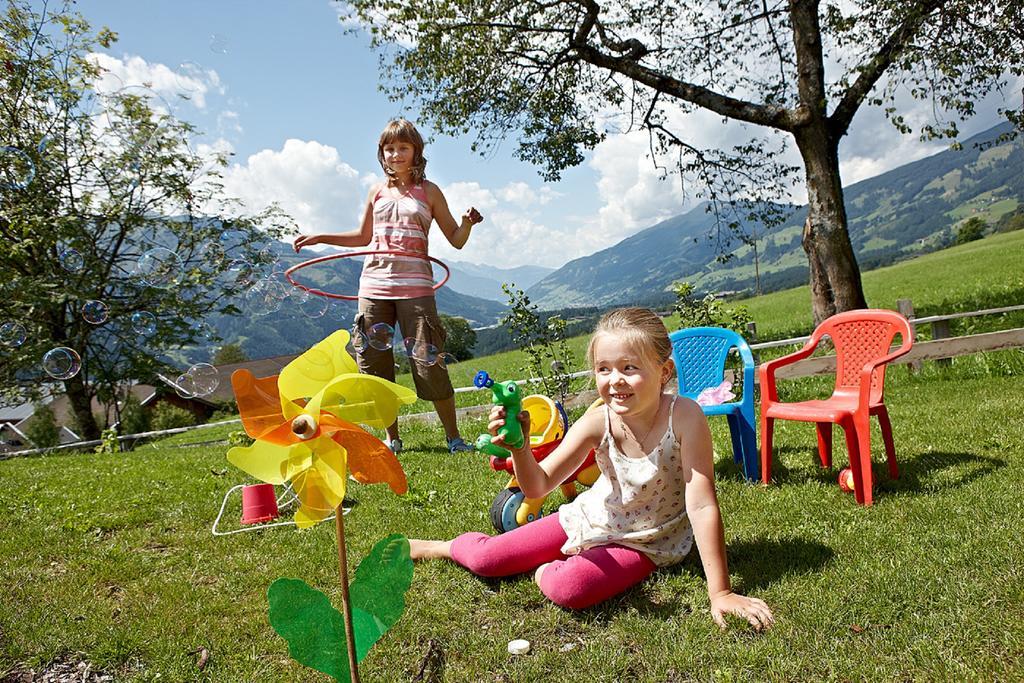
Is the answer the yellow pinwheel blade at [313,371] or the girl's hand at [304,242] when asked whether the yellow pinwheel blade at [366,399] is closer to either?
the yellow pinwheel blade at [313,371]

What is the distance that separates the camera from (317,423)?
1.74 m

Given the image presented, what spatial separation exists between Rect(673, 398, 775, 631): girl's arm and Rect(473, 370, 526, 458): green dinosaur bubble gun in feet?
2.52

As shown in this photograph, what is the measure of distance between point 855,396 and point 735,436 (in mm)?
807

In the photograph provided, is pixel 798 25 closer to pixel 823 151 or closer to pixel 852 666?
pixel 823 151

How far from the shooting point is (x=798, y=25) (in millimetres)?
9766

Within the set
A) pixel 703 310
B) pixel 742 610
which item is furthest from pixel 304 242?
pixel 703 310

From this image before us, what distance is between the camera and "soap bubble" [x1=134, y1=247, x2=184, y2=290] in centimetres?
512

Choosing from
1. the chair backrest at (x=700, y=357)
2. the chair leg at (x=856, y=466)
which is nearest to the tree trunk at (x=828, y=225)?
the chair backrest at (x=700, y=357)

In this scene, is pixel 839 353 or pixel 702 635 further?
pixel 839 353

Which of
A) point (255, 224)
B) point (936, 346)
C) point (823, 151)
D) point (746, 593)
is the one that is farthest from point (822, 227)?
point (255, 224)

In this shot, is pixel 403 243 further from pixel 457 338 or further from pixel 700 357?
pixel 700 357

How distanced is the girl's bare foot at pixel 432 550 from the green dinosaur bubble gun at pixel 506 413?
1188mm

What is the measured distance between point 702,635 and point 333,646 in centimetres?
130

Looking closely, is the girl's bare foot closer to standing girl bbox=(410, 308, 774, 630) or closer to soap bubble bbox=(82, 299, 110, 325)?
standing girl bbox=(410, 308, 774, 630)
